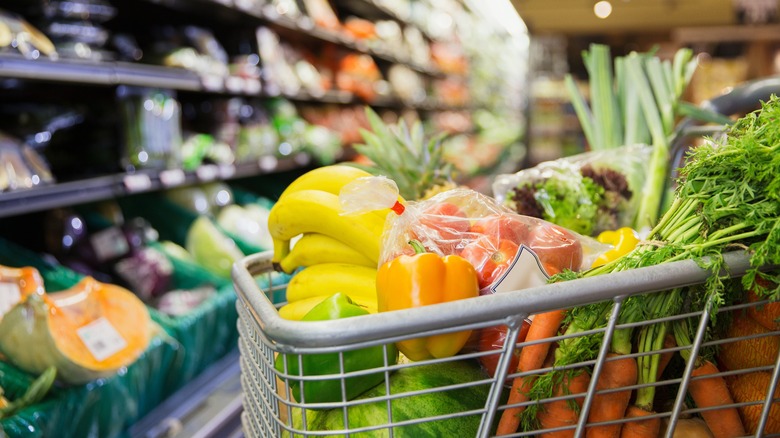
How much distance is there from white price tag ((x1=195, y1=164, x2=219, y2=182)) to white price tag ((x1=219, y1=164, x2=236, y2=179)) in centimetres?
2

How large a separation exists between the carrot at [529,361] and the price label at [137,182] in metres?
A: 1.99

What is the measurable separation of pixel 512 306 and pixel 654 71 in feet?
3.45

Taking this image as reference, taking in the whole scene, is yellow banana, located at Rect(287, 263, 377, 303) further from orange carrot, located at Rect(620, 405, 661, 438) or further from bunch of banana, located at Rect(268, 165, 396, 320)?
orange carrot, located at Rect(620, 405, 661, 438)

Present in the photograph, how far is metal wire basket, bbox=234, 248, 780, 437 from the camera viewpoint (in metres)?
0.69

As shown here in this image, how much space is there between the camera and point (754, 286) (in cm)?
83

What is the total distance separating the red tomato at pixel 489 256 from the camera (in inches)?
36.2

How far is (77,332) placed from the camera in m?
1.74

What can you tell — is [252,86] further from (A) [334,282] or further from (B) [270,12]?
(A) [334,282]

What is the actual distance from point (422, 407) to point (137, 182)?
6.54ft

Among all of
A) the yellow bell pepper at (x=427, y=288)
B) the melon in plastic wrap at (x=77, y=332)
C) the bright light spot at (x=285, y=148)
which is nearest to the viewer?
the yellow bell pepper at (x=427, y=288)

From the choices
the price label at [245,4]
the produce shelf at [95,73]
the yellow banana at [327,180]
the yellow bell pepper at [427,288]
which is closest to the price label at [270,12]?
the price label at [245,4]

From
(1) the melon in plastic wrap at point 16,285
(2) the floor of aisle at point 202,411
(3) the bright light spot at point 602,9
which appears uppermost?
(3) the bright light spot at point 602,9

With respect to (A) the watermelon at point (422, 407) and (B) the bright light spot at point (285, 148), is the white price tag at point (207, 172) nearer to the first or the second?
(B) the bright light spot at point (285, 148)

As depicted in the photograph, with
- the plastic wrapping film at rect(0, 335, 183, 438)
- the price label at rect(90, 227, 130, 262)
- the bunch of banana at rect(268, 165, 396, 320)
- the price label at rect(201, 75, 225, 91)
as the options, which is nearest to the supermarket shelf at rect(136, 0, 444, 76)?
the price label at rect(201, 75, 225, 91)
